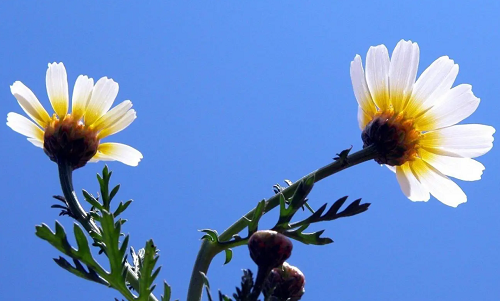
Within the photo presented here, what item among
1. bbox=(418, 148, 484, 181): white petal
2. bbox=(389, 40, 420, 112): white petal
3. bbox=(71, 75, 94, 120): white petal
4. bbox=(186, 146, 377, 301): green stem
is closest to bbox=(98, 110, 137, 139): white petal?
bbox=(71, 75, 94, 120): white petal

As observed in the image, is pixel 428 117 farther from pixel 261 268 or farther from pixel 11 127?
pixel 11 127

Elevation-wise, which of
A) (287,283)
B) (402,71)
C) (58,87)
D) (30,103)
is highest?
(402,71)

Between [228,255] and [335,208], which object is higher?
[335,208]

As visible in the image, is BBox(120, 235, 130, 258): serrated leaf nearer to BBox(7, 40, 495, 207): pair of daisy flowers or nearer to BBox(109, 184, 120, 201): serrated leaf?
BBox(109, 184, 120, 201): serrated leaf

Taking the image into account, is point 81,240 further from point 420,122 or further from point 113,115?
point 420,122

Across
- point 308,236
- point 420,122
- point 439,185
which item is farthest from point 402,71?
point 308,236

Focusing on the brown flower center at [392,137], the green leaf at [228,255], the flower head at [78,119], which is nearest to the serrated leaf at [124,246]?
the green leaf at [228,255]

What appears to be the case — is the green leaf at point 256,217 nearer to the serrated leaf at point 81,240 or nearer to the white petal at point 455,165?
the serrated leaf at point 81,240

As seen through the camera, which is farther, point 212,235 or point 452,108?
point 452,108
